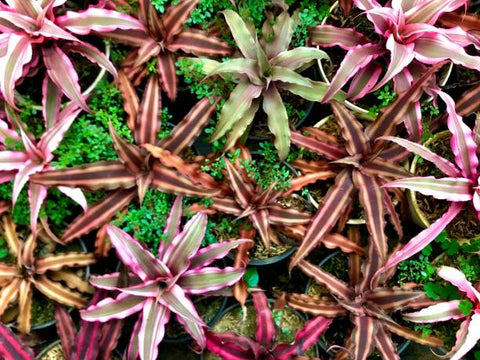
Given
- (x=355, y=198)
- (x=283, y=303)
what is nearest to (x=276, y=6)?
(x=355, y=198)

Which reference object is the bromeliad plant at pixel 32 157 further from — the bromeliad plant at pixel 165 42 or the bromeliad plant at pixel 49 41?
the bromeliad plant at pixel 165 42

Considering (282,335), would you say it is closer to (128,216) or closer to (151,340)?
(151,340)

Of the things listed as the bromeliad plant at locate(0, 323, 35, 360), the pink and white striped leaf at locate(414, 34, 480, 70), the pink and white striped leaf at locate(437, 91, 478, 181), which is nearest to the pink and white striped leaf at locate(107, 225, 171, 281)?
→ the bromeliad plant at locate(0, 323, 35, 360)

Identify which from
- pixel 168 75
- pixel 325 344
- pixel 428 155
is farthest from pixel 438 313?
pixel 168 75

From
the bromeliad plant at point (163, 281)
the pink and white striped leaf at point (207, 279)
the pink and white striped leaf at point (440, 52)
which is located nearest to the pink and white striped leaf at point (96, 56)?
the bromeliad plant at point (163, 281)

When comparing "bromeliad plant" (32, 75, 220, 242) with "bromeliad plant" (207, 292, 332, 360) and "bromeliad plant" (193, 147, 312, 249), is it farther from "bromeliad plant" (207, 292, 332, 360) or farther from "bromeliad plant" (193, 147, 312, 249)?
"bromeliad plant" (207, 292, 332, 360)

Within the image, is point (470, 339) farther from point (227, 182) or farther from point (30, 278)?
point (30, 278)

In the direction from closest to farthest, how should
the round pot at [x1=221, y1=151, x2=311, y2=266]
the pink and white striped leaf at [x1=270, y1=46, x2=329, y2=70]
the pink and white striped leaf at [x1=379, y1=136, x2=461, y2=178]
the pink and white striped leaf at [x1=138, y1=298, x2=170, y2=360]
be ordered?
the pink and white striped leaf at [x1=138, y1=298, x2=170, y2=360], the pink and white striped leaf at [x1=379, y1=136, x2=461, y2=178], the pink and white striped leaf at [x1=270, y1=46, x2=329, y2=70], the round pot at [x1=221, y1=151, x2=311, y2=266]

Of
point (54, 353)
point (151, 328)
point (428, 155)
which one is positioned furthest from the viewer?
point (54, 353)
